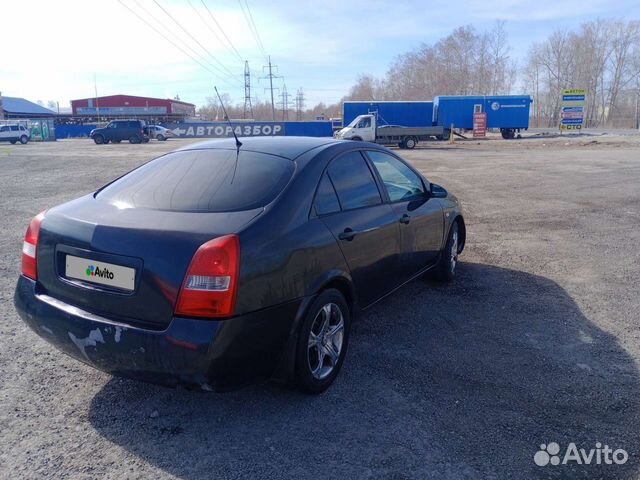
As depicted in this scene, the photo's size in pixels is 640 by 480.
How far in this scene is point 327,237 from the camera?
3254 mm

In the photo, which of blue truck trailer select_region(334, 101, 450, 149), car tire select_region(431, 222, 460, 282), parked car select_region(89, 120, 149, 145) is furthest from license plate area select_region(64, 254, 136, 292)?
parked car select_region(89, 120, 149, 145)

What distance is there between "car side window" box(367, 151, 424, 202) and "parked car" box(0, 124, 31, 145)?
5240cm

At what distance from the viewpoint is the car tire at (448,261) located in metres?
5.34

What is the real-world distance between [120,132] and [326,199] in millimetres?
46322

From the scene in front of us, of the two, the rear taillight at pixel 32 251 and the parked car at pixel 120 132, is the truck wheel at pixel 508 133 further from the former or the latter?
the rear taillight at pixel 32 251

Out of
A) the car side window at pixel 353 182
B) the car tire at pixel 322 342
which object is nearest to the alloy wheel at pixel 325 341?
the car tire at pixel 322 342

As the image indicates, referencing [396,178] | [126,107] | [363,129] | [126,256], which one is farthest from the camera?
[126,107]

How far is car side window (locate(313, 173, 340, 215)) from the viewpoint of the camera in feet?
10.9

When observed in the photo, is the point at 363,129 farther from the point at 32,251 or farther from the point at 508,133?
the point at 32,251

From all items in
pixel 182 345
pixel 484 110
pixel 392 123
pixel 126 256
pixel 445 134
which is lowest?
pixel 182 345

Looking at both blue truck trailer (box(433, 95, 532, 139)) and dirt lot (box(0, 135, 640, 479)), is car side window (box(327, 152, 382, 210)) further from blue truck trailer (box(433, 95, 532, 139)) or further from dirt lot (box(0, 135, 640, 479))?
blue truck trailer (box(433, 95, 532, 139))

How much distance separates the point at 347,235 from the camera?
11.4 ft

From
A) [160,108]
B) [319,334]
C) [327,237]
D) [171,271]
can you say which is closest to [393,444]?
[319,334]

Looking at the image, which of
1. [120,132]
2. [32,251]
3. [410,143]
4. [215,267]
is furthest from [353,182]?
[120,132]
